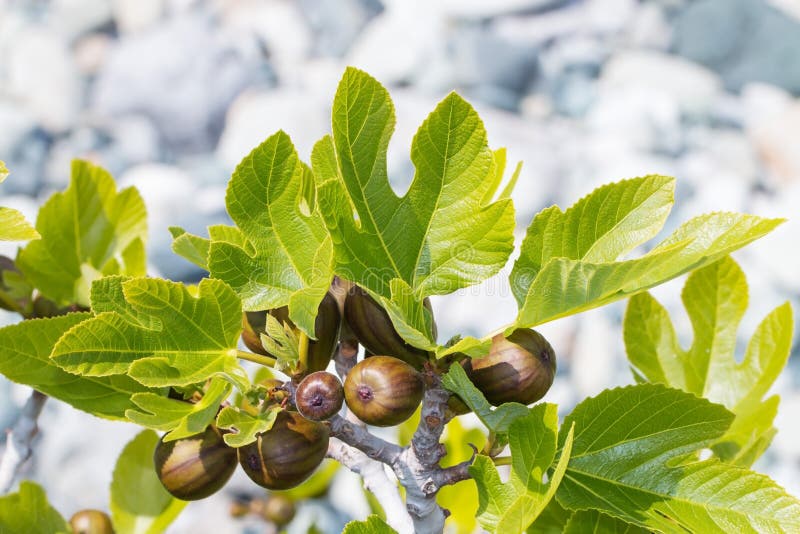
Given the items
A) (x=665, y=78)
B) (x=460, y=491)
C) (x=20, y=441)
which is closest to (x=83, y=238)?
(x=20, y=441)

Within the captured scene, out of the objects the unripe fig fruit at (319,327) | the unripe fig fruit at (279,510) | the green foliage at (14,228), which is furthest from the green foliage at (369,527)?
the unripe fig fruit at (279,510)

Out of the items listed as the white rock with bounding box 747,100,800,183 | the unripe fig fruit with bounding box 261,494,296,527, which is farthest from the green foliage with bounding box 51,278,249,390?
the white rock with bounding box 747,100,800,183

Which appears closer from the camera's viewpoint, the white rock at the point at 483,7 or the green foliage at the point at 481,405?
the green foliage at the point at 481,405

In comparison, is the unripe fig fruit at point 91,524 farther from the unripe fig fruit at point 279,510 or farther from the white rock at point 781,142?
the white rock at point 781,142

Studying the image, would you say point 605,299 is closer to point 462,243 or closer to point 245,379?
point 462,243

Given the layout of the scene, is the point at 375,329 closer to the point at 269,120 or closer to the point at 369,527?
the point at 369,527
